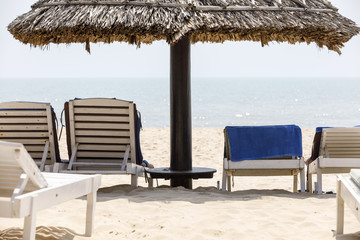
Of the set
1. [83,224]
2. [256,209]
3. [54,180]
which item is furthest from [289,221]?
[54,180]

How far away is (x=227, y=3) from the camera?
19.9 feet

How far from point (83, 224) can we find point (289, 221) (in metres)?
1.53

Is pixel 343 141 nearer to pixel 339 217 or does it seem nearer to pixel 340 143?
pixel 340 143

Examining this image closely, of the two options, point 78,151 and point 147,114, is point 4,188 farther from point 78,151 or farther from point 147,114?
point 147,114

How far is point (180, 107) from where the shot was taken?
6352mm

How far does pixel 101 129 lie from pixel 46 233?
2.18 m

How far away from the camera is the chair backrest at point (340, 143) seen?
6.08 m

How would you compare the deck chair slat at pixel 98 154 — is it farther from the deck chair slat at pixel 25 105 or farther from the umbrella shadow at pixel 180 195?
the deck chair slat at pixel 25 105

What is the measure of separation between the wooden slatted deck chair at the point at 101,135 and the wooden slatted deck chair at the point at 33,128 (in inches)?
7.2

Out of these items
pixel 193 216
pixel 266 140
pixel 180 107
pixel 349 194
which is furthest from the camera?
pixel 180 107

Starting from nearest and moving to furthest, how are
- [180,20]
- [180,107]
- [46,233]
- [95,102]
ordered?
[46,233] < [180,20] < [95,102] < [180,107]

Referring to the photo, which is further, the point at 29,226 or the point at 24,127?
the point at 24,127

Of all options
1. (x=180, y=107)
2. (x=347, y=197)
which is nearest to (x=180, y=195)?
(x=180, y=107)

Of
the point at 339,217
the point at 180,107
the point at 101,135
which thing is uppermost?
the point at 180,107
